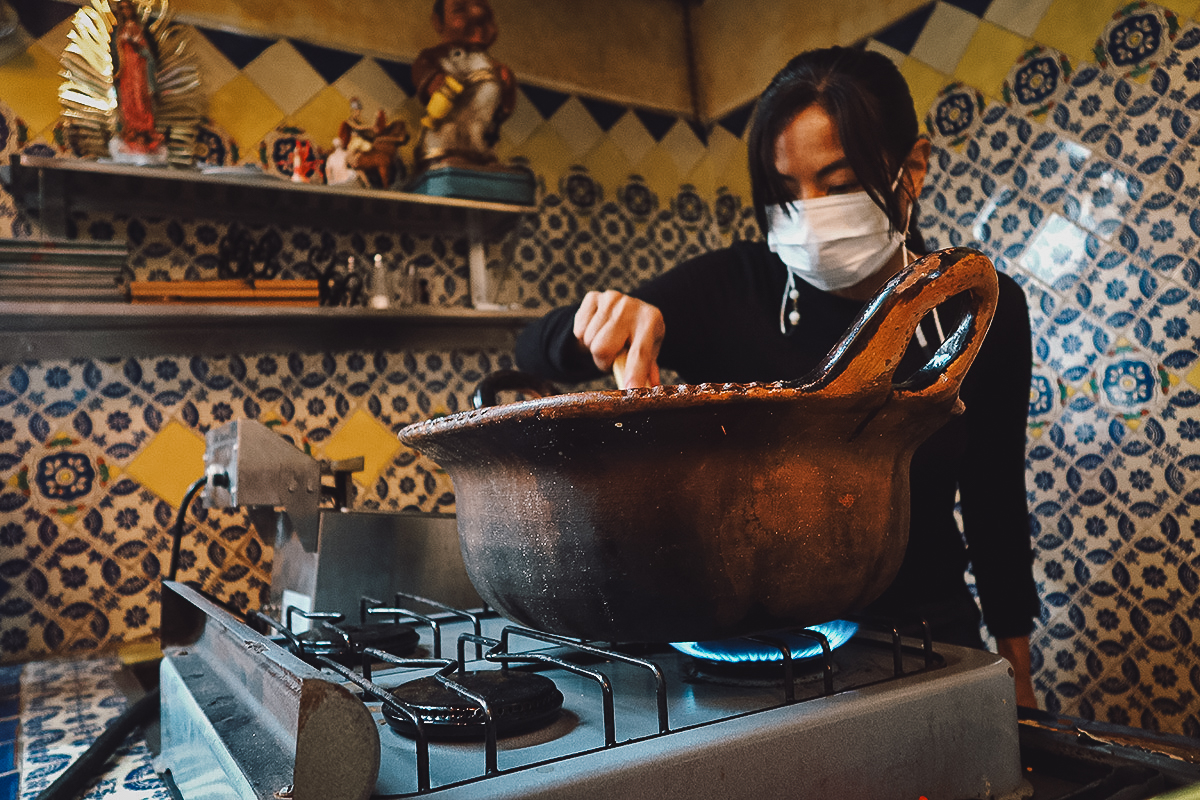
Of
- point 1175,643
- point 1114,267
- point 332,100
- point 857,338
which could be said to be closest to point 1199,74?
point 1114,267

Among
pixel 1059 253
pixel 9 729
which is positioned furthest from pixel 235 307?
pixel 1059 253

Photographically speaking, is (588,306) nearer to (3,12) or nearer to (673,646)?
(673,646)

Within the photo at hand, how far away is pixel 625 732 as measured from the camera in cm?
53

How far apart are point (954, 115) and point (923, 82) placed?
14 centimetres

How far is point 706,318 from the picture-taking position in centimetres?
129

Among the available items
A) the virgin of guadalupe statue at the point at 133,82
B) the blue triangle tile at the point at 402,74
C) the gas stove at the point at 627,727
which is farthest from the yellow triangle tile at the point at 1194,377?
the virgin of guadalupe statue at the point at 133,82

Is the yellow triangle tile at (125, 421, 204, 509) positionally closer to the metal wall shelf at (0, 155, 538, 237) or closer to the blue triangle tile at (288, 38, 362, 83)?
the metal wall shelf at (0, 155, 538, 237)

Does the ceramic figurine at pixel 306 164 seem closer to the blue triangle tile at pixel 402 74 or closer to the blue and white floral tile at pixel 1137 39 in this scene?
the blue triangle tile at pixel 402 74

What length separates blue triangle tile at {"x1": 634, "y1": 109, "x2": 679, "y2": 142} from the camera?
2.74 meters

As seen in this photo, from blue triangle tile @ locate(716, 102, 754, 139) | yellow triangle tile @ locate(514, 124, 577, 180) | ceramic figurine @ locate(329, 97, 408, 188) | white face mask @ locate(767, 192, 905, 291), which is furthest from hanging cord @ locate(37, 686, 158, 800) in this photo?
blue triangle tile @ locate(716, 102, 754, 139)

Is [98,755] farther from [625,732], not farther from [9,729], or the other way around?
[625,732]

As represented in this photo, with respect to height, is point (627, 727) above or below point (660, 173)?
below

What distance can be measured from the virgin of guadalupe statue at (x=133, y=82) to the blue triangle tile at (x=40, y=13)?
0.60 ft

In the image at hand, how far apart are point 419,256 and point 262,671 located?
1939mm
